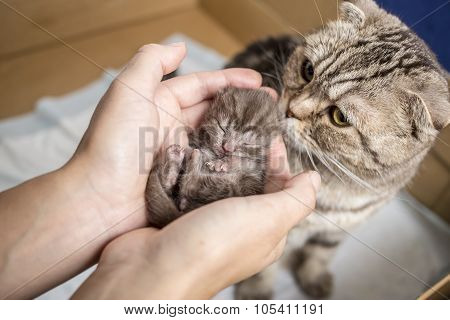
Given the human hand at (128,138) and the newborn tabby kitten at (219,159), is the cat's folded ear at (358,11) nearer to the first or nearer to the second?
the newborn tabby kitten at (219,159)

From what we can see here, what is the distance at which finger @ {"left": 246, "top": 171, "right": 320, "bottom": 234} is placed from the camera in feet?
2.70

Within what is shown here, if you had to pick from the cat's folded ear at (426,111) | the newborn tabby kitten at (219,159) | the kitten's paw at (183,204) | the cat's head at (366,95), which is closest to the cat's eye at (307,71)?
the cat's head at (366,95)

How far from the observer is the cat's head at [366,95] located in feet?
3.07

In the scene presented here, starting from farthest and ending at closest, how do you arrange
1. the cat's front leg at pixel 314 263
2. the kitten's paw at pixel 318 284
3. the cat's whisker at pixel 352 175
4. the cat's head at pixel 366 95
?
the cat's front leg at pixel 314 263
the kitten's paw at pixel 318 284
the cat's whisker at pixel 352 175
the cat's head at pixel 366 95

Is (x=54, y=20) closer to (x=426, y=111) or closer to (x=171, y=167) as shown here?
(x=171, y=167)

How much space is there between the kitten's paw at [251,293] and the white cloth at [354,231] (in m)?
0.09

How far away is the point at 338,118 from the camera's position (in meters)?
0.98

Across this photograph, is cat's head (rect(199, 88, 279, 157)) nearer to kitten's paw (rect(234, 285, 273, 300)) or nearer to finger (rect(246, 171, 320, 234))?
finger (rect(246, 171, 320, 234))

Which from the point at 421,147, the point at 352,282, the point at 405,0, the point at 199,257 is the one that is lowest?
the point at 352,282

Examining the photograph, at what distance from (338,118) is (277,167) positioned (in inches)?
7.0

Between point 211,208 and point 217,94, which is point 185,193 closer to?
point 211,208

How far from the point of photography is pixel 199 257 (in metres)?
0.75
